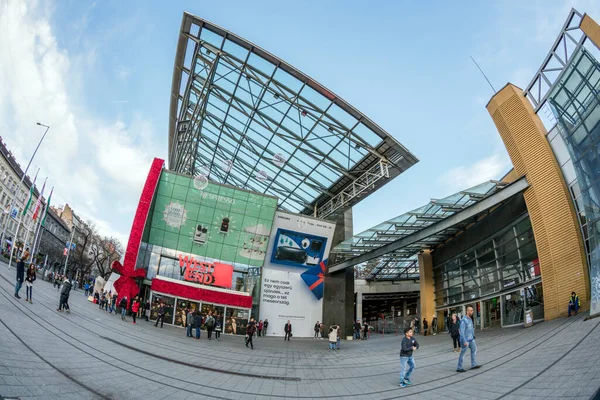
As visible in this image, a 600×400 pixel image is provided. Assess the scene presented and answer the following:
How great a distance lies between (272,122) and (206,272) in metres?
13.1

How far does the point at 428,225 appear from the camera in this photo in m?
21.3

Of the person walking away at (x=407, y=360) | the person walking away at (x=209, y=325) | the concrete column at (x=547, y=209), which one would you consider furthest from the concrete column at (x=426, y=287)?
the person walking away at (x=407, y=360)

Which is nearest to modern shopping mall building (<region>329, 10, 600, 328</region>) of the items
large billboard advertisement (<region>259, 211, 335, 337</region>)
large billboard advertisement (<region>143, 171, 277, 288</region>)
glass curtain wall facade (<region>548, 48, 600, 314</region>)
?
glass curtain wall facade (<region>548, 48, 600, 314</region>)

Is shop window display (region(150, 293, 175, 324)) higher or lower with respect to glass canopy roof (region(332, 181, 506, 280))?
lower

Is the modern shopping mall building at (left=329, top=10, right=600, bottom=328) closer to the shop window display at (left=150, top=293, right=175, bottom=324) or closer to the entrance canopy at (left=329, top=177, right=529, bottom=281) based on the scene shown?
the entrance canopy at (left=329, top=177, right=529, bottom=281)

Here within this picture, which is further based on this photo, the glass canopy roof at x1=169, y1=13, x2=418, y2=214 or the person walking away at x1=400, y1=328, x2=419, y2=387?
the glass canopy roof at x1=169, y1=13, x2=418, y2=214

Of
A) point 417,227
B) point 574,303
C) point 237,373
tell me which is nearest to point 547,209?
point 574,303

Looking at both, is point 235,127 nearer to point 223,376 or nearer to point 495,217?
point 495,217

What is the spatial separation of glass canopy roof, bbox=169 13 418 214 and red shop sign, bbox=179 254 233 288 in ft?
33.7

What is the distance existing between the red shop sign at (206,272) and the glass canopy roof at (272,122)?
10263mm

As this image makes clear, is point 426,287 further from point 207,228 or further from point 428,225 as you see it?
point 207,228

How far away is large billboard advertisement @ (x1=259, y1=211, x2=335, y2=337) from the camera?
2786 cm

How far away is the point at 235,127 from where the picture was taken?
29.3 meters

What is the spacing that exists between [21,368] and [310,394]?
16.7 feet
